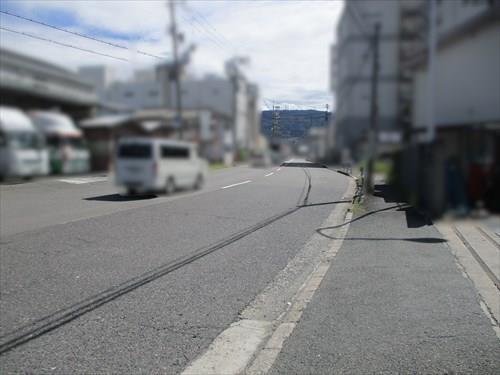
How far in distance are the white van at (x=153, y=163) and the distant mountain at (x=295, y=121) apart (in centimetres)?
23

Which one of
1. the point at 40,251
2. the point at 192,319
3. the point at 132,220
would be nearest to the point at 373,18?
the point at 192,319

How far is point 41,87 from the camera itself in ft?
3.92

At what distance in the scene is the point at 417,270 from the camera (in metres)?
Result: 134

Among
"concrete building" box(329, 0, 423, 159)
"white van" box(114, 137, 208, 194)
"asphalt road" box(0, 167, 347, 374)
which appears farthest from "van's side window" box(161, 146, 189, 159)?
"asphalt road" box(0, 167, 347, 374)

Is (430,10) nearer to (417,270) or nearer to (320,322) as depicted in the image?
(417,270)

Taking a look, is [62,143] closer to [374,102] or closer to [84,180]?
[84,180]

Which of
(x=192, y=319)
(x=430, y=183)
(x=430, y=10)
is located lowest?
(x=192, y=319)

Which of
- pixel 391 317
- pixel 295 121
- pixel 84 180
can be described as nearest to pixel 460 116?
pixel 295 121

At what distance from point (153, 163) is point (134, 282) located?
133556 mm

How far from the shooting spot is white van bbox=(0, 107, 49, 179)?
1.01 m

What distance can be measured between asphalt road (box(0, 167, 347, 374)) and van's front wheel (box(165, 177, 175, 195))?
10923cm

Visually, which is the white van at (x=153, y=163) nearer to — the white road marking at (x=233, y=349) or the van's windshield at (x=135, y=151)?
the van's windshield at (x=135, y=151)

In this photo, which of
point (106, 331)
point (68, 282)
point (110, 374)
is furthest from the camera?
point (106, 331)

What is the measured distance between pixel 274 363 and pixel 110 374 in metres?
52.9
